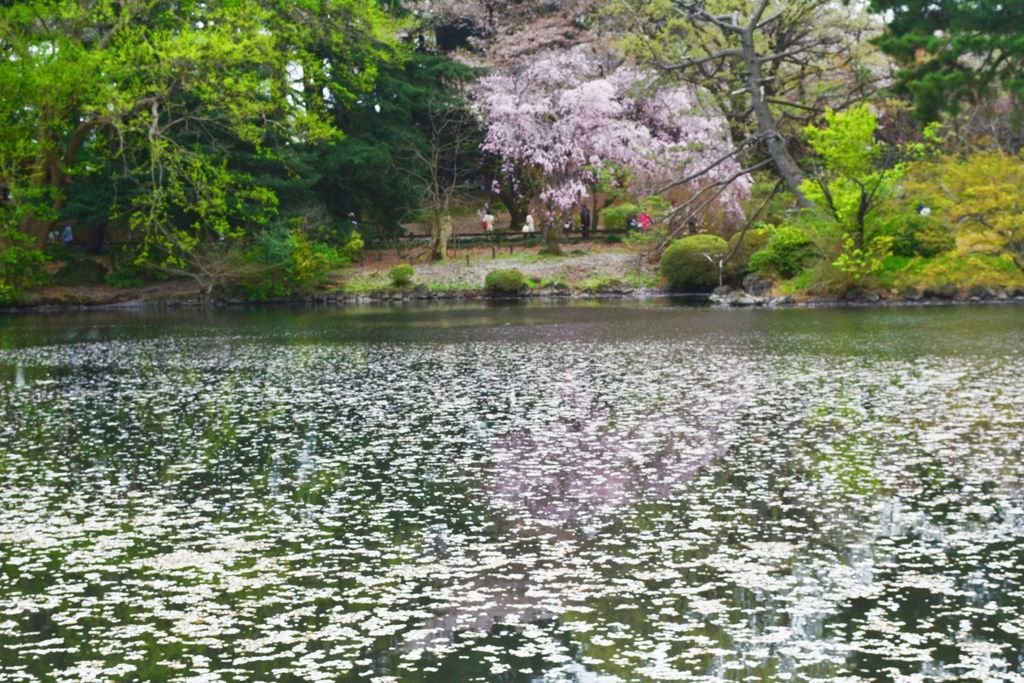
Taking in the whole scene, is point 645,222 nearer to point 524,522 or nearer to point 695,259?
point 695,259

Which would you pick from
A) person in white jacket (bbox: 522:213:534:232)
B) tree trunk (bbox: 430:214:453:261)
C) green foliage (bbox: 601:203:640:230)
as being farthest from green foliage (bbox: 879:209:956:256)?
person in white jacket (bbox: 522:213:534:232)

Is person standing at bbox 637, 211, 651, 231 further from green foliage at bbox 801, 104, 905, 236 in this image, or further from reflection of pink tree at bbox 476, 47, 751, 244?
green foliage at bbox 801, 104, 905, 236

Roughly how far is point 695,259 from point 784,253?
3929 millimetres

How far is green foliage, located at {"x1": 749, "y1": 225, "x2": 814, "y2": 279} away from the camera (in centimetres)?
4288

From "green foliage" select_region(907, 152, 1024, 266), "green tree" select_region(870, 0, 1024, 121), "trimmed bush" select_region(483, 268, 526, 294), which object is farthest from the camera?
Result: "trimmed bush" select_region(483, 268, 526, 294)

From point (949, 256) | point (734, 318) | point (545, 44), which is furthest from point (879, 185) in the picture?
point (545, 44)

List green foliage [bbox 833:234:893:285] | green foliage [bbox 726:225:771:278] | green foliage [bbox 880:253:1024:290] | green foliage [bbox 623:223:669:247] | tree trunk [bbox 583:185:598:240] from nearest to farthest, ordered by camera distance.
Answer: green foliage [bbox 880:253:1024:290] → green foliage [bbox 833:234:893:285] → green foliage [bbox 726:225:771:278] → green foliage [bbox 623:223:669:247] → tree trunk [bbox 583:185:598:240]

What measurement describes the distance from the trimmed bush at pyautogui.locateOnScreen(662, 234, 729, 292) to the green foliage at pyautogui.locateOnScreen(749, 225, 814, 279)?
2.14 m

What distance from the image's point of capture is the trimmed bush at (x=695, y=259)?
46.6 metres

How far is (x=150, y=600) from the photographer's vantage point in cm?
956

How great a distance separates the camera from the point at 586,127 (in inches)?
2071

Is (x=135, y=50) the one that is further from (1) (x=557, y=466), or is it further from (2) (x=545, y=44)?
(1) (x=557, y=466)

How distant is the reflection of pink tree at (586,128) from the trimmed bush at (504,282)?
179 inches

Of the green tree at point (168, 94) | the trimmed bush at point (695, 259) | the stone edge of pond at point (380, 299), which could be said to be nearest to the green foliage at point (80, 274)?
the stone edge of pond at point (380, 299)
